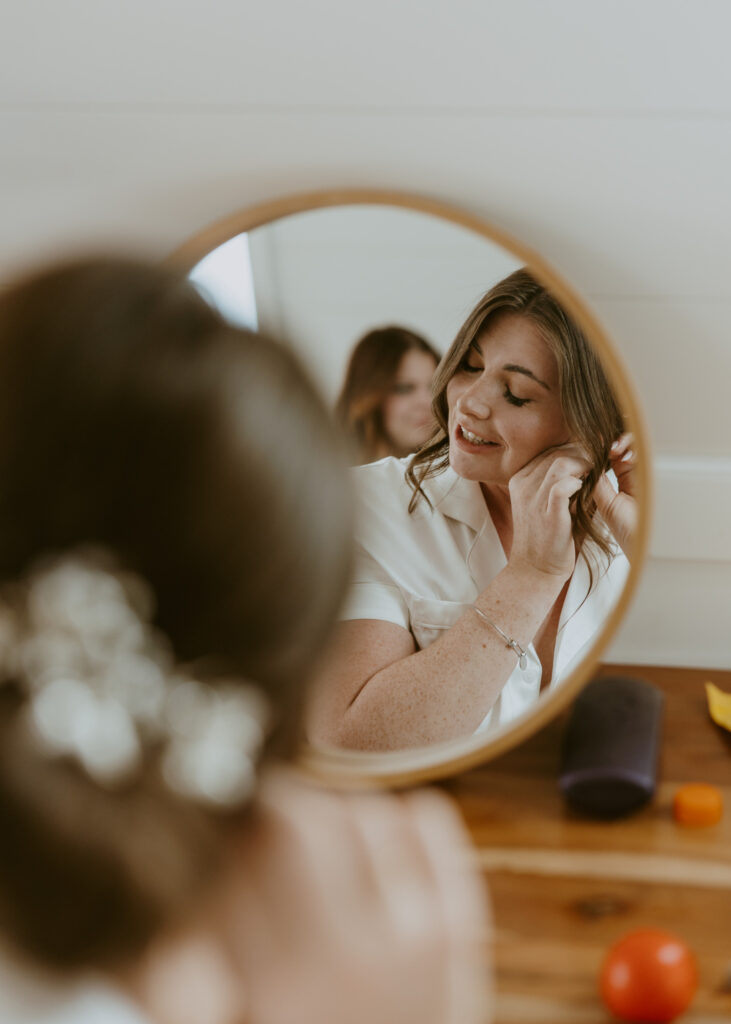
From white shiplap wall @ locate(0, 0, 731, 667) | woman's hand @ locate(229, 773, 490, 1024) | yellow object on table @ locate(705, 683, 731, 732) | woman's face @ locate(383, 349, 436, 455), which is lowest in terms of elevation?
yellow object on table @ locate(705, 683, 731, 732)

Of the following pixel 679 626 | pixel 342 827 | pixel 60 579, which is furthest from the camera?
pixel 679 626

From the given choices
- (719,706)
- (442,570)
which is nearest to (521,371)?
(442,570)

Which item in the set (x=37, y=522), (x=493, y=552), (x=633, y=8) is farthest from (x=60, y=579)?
(x=633, y=8)

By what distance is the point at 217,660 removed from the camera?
334mm

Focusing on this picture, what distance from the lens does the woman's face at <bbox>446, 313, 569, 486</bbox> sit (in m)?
0.56

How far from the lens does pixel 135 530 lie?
0.33m

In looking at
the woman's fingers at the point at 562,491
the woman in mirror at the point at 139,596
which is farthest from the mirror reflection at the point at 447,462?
the woman in mirror at the point at 139,596

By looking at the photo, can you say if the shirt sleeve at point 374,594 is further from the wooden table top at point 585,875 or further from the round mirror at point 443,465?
the wooden table top at point 585,875

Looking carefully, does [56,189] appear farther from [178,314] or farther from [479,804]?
[479,804]

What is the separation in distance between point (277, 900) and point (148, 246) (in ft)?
1.33

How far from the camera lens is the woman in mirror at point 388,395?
1.91 ft

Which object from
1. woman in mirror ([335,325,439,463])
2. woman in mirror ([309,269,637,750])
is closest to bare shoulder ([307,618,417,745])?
woman in mirror ([309,269,637,750])

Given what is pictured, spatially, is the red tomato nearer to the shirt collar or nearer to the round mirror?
the round mirror

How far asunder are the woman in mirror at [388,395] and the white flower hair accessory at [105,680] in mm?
282
